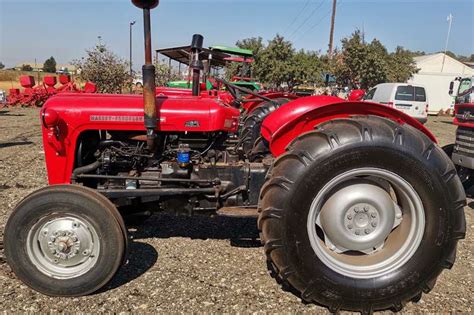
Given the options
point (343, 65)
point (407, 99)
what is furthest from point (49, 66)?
point (407, 99)

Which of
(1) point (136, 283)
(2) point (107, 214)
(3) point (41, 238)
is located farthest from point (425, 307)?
(3) point (41, 238)

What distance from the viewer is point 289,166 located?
2.23 meters

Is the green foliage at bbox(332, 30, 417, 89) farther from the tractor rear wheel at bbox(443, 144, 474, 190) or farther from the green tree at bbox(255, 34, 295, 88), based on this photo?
the tractor rear wheel at bbox(443, 144, 474, 190)

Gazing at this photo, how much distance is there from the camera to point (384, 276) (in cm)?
232

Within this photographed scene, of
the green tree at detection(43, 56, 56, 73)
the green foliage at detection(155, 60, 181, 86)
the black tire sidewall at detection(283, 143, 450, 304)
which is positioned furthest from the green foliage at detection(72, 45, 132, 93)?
the green tree at detection(43, 56, 56, 73)

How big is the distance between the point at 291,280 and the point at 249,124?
2.39 metres

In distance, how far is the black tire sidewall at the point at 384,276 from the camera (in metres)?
2.21

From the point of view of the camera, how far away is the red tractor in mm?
2229

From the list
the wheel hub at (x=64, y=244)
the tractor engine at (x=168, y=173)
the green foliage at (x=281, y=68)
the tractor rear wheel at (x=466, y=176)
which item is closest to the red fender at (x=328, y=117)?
Answer: the tractor engine at (x=168, y=173)

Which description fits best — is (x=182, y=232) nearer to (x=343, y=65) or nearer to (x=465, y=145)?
(x=465, y=145)

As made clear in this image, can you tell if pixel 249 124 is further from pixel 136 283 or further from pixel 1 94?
pixel 1 94

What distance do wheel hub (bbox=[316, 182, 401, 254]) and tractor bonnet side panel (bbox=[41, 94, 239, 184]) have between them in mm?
1060

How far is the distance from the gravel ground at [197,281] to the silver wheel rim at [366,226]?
13.9 inches

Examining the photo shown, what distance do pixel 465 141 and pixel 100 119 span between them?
4.43m
